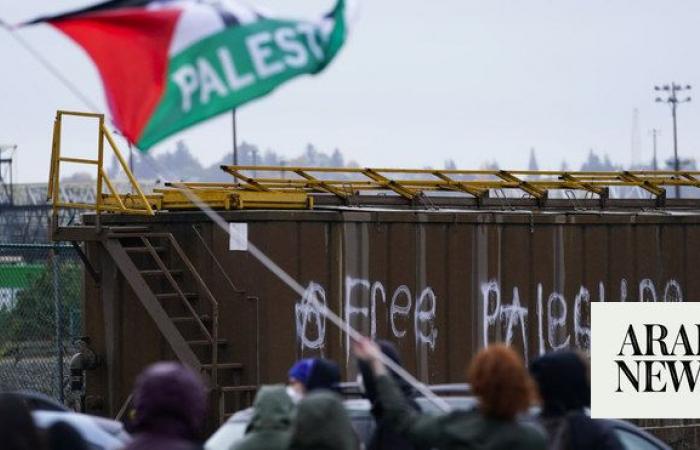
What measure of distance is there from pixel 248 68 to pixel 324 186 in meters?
8.56

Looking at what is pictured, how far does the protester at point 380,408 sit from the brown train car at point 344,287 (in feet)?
20.0

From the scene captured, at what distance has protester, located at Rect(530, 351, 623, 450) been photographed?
24.4 feet

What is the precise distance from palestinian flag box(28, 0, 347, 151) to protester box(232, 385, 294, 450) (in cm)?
175

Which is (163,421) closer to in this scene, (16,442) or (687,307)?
(16,442)

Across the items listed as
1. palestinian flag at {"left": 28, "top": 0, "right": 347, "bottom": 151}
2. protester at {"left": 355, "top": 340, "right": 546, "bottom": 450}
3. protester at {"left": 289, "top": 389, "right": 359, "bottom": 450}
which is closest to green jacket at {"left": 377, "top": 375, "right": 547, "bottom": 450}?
protester at {"left": 355, "top": 340, "right": 546, "bottom": 450}

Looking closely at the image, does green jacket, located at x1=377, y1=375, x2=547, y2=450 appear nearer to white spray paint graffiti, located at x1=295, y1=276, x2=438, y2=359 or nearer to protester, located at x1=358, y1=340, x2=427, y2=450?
protester, located at x1=358, y1=340, x2=427, y2=450

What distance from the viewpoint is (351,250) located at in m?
15.9

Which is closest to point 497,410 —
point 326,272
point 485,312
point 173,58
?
point 173,58

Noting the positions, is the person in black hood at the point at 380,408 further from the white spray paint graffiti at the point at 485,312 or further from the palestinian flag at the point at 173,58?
the white spray paint graffiti at the point at 485,312

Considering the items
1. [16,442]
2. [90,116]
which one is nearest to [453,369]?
[90,116]

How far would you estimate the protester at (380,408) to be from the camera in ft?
26.6

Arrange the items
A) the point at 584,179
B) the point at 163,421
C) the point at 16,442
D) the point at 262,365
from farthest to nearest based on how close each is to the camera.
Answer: the point at 584,179, the point at 262,365, the point at 16,442, the point at 163,421

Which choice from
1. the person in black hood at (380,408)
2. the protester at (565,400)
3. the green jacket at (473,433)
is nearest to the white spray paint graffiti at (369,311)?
the person in black hood at (380,408)

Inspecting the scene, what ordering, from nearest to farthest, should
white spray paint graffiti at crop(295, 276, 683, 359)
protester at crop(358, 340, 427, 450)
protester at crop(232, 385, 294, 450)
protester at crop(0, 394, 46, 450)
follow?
protester at crop(0, 394, 46, 450) → protester at crop(232, 385, 294, 450) → protester at crop(358, 340, 427, 450) → white spray paint graffiti at crop(295, 276, 683, 359)
